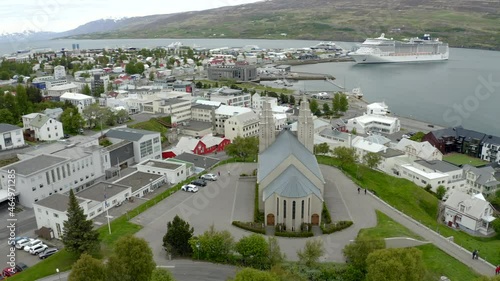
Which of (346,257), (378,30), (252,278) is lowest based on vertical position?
(346,257)

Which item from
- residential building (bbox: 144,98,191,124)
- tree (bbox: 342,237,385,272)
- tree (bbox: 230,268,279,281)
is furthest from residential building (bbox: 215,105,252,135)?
tree (bbox: 230,268,279,281)

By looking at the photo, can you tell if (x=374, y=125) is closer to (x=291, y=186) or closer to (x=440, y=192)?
(x=440, y=192)

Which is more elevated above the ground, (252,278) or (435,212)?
(252,278)

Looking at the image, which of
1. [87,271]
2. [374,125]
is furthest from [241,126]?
[87,271]

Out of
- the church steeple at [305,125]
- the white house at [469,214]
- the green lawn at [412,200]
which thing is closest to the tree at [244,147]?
the green lawn at [412,200]

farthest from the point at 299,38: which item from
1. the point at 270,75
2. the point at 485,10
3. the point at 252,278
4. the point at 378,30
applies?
the point at 252,278

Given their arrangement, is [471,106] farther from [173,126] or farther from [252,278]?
[252,278]
